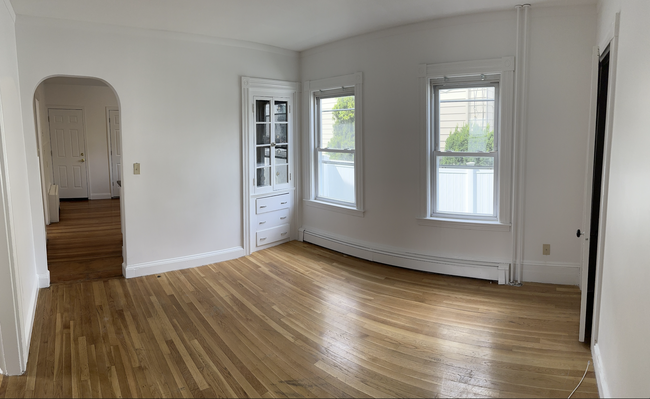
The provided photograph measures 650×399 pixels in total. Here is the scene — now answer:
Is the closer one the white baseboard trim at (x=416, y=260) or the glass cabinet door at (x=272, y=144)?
the white baseboard trim at (x=416, y=260)

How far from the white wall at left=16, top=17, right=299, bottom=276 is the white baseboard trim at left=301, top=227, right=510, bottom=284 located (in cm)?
127

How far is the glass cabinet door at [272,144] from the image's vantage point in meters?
5.70

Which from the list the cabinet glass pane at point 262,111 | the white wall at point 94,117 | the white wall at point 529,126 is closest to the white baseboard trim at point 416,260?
the white wall at point 529,126

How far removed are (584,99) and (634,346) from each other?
9.58 feet

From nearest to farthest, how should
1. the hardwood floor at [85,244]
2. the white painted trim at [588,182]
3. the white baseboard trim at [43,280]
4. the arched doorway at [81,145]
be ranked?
the white painted trim at [588,182]
the white baseboard trim at [43,280]
the hardwood floor at [85,244]
the arched doorway at [81,145]

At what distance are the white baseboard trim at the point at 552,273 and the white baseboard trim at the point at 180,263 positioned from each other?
10.7 ft

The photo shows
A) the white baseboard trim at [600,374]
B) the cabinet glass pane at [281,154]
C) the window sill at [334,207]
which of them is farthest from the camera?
the cabinet glass pane at [281,154]

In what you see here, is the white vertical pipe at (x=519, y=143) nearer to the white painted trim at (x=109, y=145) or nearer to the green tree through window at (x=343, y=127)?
the green tree through window at (x=343, y=127)

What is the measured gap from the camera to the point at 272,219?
5980 mm

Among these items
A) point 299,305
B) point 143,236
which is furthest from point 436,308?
point 143,236

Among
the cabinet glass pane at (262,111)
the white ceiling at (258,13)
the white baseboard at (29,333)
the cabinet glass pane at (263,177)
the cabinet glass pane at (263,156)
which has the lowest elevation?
the white baseboard at (29,333)

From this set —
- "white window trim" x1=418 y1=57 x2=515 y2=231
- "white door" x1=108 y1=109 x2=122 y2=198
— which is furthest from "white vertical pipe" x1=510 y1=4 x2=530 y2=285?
"white door" x1=108 y1=109 x2=122 y2=198

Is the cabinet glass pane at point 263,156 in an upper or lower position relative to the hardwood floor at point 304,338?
upper

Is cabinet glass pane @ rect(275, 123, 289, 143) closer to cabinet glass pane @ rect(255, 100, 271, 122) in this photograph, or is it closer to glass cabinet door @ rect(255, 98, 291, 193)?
glass cabinet door @ rect(255, 98, 291, 193)
